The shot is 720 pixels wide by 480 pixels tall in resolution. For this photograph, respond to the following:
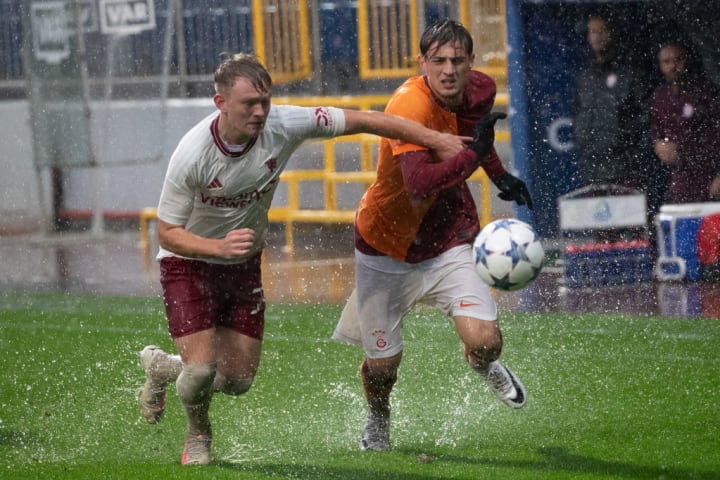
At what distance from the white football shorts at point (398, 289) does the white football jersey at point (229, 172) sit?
2.09ft

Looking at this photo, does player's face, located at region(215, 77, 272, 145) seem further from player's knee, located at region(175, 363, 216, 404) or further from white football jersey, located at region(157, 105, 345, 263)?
player's knee, located at region(175, 363, 216, 404)

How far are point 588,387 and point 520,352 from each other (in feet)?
4.07

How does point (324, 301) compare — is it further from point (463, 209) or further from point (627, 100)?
point (463, 209)

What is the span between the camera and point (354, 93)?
18.6 metres

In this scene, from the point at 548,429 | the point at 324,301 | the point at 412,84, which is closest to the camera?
the point at 412,84

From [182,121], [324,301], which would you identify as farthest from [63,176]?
[324,301]

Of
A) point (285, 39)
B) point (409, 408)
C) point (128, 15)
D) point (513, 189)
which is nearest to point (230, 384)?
point (409, 408)

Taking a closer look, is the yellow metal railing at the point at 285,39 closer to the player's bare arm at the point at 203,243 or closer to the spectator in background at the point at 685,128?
the spectator in background at the point at 685,128

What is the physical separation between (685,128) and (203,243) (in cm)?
782

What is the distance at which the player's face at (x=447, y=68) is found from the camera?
6065 mm

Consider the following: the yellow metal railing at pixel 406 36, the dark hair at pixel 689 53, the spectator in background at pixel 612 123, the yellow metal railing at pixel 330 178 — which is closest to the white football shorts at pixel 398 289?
the spectator in background at pixel 612 123

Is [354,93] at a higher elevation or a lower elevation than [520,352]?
higher

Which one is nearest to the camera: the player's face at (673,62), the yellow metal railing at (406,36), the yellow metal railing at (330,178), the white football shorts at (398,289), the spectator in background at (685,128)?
the white football shorts at (398,289)

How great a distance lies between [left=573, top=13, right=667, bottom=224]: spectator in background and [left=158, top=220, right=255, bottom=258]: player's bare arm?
280 inches
